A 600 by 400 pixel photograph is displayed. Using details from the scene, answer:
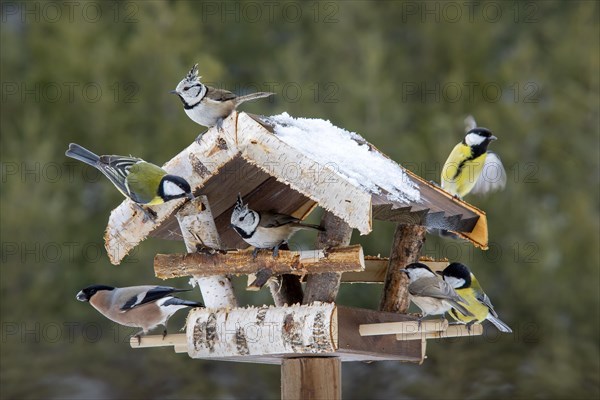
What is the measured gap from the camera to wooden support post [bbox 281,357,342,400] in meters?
3.72

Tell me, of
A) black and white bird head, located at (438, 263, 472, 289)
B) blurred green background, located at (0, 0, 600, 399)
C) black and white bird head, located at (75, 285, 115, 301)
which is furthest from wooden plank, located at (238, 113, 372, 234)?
blurred green background, located at (0, 0, 600, 399)

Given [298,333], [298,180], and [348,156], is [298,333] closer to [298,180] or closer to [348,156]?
[298,180]

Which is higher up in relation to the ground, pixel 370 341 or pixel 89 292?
pixel 89 292

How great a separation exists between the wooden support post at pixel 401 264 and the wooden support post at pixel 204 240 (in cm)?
77

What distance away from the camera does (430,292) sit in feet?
12.7

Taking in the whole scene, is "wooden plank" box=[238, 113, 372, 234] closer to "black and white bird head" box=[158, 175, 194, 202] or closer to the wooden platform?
"black and white bird head" box=[158, 175, 194, 202]

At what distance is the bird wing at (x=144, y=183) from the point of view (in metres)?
3.64

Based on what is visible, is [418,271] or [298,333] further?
[418,271]

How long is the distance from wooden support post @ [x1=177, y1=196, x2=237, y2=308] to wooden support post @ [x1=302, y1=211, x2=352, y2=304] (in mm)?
335

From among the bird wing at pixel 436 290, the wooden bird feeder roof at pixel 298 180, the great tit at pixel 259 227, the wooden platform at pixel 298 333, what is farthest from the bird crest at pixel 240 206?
the bird wing at pixel 436 290

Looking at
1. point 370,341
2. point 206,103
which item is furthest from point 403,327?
point 206,103

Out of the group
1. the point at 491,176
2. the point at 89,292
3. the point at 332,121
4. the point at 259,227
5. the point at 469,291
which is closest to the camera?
the point at 259,227

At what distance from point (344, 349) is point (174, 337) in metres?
0.76

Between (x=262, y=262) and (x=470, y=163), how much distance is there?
1723mm
